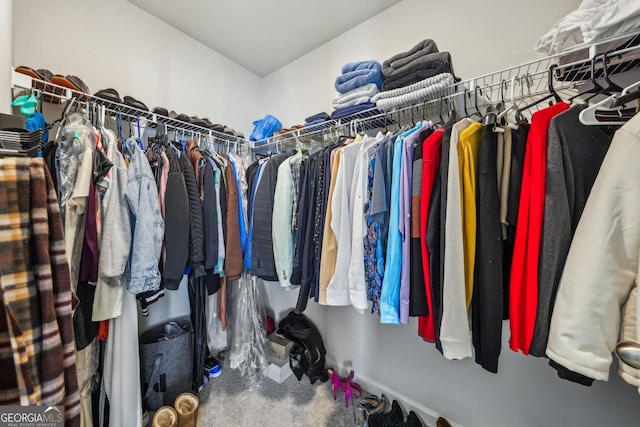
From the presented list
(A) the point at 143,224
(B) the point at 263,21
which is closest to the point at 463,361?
(A) the point at 143,224

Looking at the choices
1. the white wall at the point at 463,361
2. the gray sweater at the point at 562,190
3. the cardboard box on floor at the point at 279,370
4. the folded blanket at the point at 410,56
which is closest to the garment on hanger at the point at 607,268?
the gray sweater at the point at 562,190

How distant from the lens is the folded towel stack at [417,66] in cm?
112

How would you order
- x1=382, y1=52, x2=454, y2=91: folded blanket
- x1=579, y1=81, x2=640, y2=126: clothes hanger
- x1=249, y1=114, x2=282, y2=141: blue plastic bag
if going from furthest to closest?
x1=249, y1=114, x2=282, y2=141: blue plastic bag → x1=382, y1=52, x2=454, y2=91: folded blanket → x1=579, y1=81, x2=640, y2=126: clothes hanger

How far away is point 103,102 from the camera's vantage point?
1.23 meters

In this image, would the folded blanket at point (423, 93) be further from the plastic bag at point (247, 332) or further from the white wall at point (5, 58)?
the plastic bag at point (247, 332)

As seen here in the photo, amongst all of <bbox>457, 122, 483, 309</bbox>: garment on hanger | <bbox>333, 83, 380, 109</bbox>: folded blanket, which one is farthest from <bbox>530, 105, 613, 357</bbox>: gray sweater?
<bbox>333, 83, 380, 109</bbox>: folded blanket

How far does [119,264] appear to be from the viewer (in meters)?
1.02

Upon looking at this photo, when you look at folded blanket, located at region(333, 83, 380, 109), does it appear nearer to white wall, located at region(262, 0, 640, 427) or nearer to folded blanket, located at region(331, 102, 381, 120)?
folded blanket, located at region(331, 102, 381, 120)

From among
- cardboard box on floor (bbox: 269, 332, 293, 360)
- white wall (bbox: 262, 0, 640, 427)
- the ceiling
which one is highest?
the ceiling

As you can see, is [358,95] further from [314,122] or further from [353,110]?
[314,122]

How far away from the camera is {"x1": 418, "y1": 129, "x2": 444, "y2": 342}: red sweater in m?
0.85

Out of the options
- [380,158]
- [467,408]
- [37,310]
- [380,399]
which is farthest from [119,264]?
[467,408]

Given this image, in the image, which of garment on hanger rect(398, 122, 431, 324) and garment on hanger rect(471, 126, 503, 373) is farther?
garment on hanger rect(398, 122, 431, 324)

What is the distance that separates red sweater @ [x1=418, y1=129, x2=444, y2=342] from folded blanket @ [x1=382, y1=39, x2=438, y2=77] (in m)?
0.55
